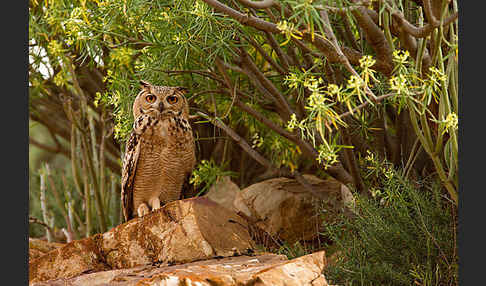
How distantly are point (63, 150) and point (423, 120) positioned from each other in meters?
3.60

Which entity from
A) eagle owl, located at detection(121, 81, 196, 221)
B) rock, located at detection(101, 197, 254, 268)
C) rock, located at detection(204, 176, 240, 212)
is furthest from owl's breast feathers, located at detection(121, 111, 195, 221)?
rock, located at detection(204, 176, 240, 212)

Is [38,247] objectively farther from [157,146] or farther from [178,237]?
[178,237]

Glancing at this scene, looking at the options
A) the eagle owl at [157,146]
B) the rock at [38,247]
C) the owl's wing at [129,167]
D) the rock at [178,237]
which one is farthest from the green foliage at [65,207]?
the rock at [178,237]

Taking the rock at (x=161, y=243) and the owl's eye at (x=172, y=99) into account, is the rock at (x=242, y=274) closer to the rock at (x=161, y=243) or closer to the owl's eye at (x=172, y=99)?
the rock at (x=161, y=243)

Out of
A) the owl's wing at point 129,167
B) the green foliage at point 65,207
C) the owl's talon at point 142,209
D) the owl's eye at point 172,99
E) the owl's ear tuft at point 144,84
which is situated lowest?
the green foliage at point 65,207

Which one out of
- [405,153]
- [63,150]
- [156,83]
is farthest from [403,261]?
[63,150]

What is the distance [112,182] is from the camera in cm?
394

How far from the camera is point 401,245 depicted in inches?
74.1

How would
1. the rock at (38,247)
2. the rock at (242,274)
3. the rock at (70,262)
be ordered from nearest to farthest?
the rock at (242,274) < the rock at (70,262) < the rock at (38,247)

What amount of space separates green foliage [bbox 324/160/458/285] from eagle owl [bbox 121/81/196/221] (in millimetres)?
732

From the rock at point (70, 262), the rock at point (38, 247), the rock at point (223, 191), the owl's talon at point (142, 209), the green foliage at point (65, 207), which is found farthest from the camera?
the green foliage at point (65, 207)

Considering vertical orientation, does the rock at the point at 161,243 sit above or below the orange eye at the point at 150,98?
below

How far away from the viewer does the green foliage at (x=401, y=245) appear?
5.75 feet

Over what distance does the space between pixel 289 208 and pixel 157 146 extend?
99cm
